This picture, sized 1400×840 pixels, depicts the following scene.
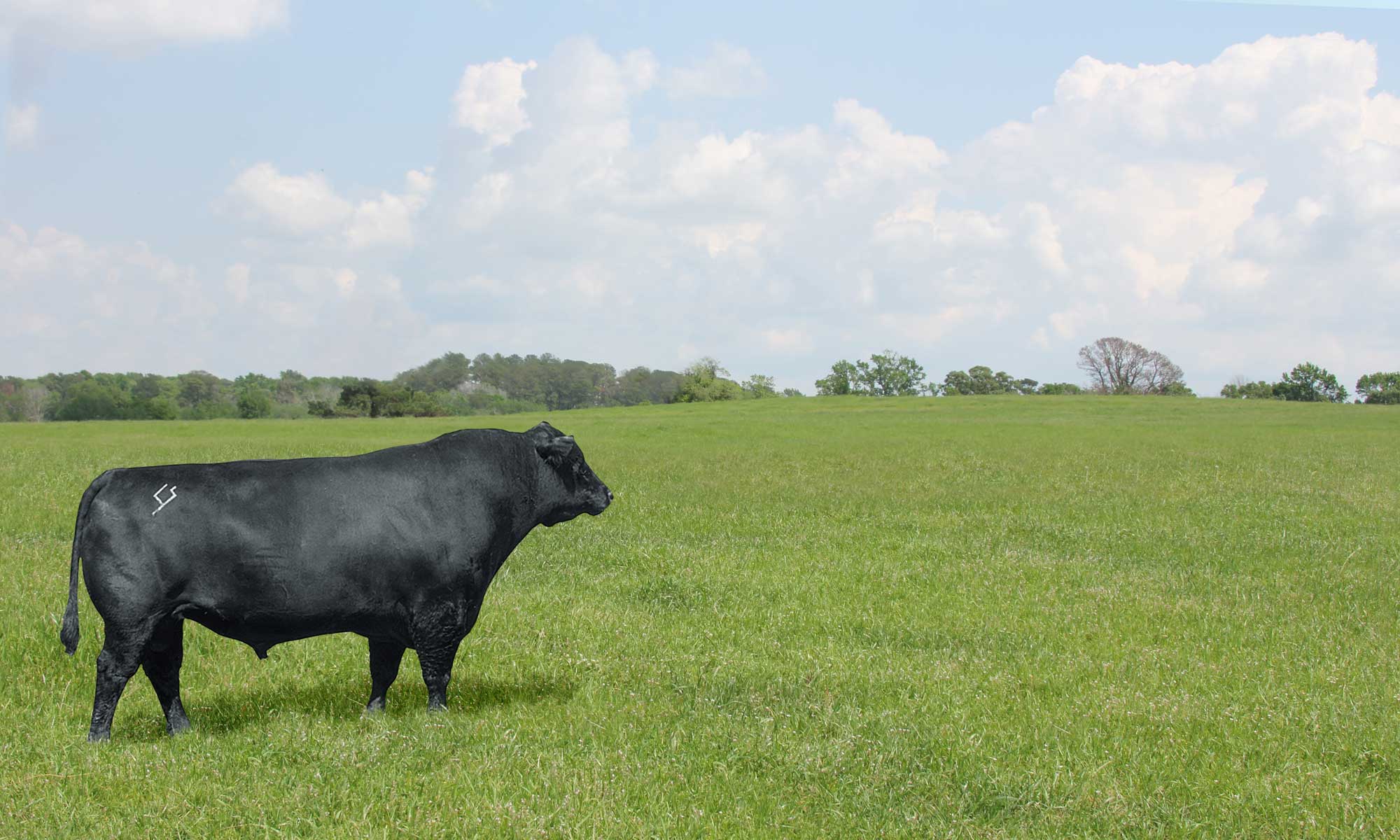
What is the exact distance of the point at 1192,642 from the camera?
1275 centimetres

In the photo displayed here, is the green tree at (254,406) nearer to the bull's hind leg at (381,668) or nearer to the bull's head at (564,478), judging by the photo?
the bull's hind leg at (381,668)

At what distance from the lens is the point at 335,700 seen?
891cm

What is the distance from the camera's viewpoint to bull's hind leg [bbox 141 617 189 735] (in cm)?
721

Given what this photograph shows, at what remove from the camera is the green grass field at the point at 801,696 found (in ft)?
22.5

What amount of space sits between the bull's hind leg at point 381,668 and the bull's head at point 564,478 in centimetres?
161

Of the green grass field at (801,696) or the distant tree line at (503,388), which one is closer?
the green grass field at (801,696)

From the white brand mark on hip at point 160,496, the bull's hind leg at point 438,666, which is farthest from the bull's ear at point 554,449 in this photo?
the white brand mark on hip at point 160,496

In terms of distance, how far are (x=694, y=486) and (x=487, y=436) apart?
2111cm

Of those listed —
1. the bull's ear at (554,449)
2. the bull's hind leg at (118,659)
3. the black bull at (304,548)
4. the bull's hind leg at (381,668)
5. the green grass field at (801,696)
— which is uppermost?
the bull's ear at (554,449)

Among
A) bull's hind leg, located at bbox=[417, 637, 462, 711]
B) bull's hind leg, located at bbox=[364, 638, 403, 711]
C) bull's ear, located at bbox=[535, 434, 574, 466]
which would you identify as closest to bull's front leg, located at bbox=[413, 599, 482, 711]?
bull's hind leg, located at bbox=[417, 637, 462, 711]

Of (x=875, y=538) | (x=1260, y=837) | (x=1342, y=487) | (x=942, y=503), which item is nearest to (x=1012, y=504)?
(x=942, y=503)

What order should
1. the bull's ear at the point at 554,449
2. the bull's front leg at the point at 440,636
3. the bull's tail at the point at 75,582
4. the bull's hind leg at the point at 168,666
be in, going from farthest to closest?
the bull's ear at the point at 554,449
the bull's front leg at the point at 440,636
the bull's hind leg at the point at 168,666
the bull's tail at the point at 75,582

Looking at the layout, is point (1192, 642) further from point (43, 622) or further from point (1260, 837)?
point (43, 622)

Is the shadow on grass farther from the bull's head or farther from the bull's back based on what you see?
the bull's head
